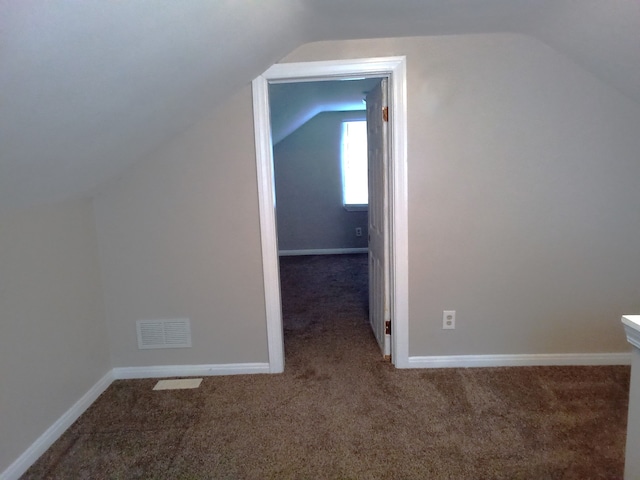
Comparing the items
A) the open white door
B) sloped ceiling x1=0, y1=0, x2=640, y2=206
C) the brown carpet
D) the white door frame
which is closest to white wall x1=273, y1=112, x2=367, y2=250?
the open white door

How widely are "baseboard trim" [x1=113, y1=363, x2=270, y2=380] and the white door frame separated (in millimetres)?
133

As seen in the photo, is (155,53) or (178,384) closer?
(155,53)

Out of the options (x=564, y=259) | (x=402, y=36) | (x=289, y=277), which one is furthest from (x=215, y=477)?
(x=289, y=277)

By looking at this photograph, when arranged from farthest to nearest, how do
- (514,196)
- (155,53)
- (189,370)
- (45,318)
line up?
(189,370)
(514,196)
(45,318)
(155,53)

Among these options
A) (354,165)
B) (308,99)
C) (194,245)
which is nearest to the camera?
(194,245)

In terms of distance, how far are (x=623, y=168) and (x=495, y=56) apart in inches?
38.9

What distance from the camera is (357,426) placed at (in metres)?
2.15

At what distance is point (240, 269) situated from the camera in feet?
8.62

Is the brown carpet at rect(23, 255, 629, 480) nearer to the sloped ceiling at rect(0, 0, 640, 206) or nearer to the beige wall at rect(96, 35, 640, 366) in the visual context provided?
the beige wall at rect(96, 35, 640, 366)

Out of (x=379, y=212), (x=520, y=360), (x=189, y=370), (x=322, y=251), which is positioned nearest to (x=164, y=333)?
(x=189, y=370)

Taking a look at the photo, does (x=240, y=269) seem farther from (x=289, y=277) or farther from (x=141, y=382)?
(x=289, y=277)

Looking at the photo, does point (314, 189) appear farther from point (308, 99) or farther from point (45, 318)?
point (45, 318)

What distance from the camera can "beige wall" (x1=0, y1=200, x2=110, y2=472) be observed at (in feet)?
6.13

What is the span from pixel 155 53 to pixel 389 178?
1.54 meters
